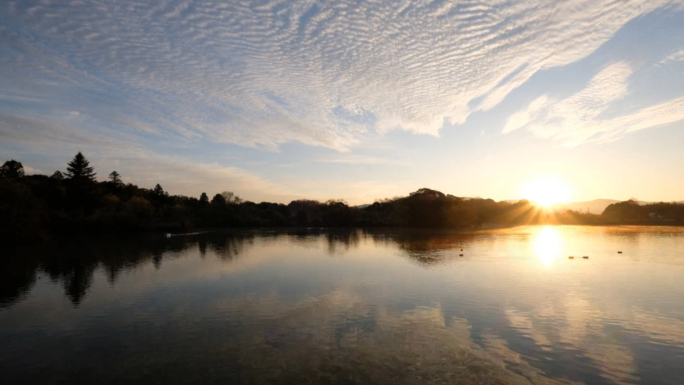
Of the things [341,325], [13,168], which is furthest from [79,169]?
[341,325]

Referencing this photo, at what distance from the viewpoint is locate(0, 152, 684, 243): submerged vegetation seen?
66250 millimetres

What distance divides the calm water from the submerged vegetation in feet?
105

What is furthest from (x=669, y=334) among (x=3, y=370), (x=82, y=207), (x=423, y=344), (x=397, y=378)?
(x=82, y=207)

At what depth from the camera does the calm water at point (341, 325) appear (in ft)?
47.9

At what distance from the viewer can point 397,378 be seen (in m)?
13.9

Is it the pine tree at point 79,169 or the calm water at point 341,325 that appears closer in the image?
the calm water at point 341,325

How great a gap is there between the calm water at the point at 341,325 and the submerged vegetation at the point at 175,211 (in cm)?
3195

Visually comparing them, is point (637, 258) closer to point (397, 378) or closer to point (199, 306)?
point (397, 378)

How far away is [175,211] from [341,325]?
112 m

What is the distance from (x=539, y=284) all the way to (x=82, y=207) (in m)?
110

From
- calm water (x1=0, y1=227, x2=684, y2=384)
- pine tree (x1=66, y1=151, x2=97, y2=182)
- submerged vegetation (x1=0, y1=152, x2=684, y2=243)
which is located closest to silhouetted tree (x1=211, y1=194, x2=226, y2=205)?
submerged vegetation (x1=0, y1=152, x2=684, y2=243)

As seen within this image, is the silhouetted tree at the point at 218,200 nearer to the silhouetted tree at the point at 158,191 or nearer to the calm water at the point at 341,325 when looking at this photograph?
the silhouetted tree at the point at 158,191

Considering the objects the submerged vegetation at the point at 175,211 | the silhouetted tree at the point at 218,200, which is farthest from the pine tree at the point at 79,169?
the silhouetted tree at the point at 218,200

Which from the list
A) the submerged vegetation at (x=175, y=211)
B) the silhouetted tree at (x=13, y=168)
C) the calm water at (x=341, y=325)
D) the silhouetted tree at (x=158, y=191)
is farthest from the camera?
the silhouetted tree at (x=158, y=191)
